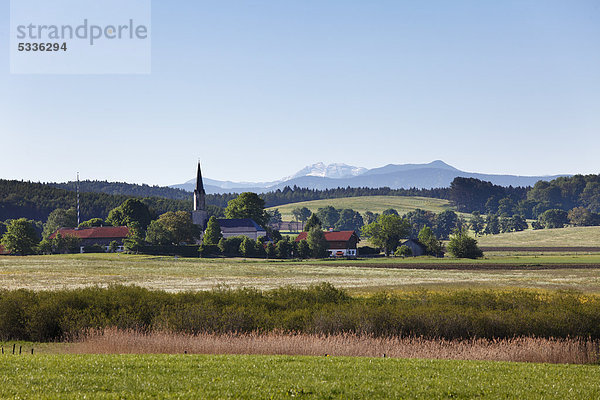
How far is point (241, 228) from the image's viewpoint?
7682 inches

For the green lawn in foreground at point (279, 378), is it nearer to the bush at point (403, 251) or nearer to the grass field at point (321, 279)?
the grass field at point (321, 279)

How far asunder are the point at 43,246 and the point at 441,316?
149466mm

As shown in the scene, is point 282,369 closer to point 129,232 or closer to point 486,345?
point 486,345

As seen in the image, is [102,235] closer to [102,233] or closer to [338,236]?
[102,233]

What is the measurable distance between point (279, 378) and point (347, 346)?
29.8 feet

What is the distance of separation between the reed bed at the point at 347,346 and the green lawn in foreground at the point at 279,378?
13.4 ft

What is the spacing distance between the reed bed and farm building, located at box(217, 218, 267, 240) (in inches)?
6356

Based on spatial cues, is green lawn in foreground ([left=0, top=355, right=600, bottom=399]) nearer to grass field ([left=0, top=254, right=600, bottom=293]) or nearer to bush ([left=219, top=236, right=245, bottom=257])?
grass field ([left=0, top=254, right=600, bottom=293])

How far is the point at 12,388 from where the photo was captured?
19.0 m

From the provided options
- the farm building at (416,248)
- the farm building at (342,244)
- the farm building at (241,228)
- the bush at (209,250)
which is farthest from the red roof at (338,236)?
the bush at (209,250)

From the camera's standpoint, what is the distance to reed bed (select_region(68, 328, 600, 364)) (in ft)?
97.4

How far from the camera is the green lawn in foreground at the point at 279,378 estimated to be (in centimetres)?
1944

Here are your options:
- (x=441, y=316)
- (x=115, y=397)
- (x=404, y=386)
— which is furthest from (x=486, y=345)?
(x=115, y=397)

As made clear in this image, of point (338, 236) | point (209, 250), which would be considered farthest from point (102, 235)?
point (338, 236)
